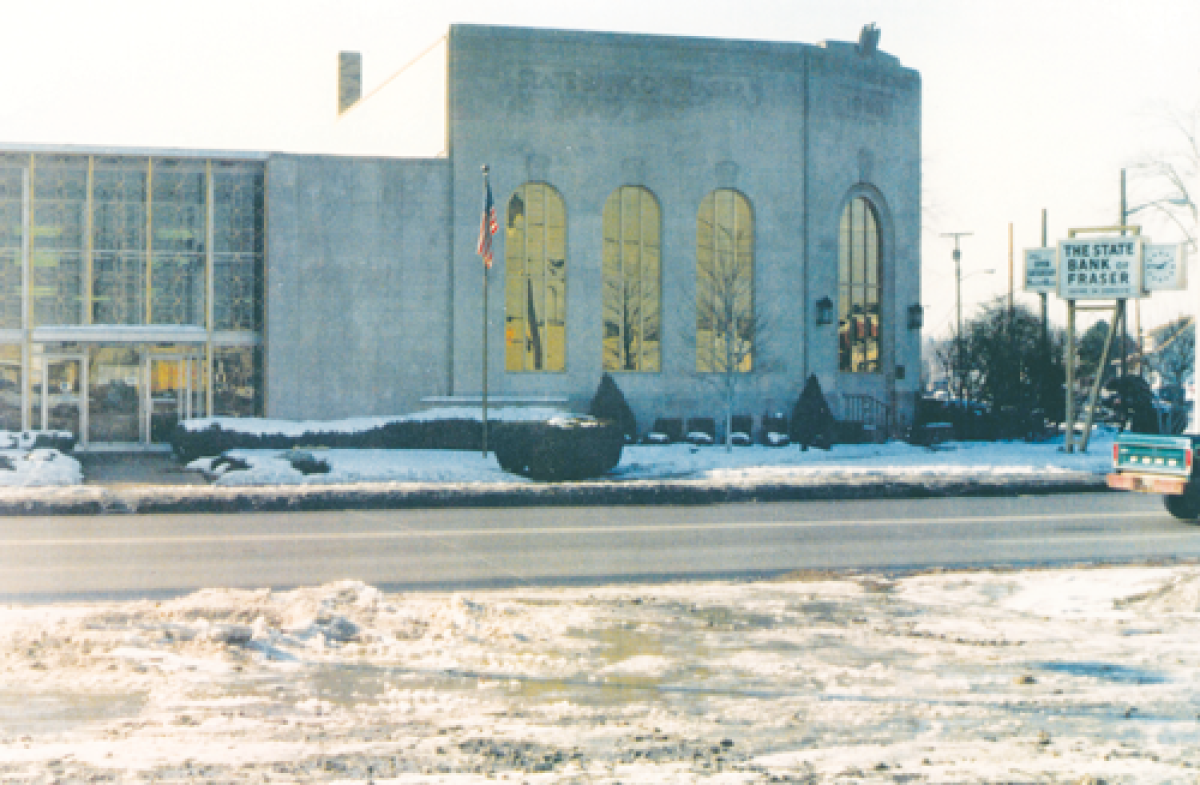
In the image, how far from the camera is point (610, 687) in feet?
21.9

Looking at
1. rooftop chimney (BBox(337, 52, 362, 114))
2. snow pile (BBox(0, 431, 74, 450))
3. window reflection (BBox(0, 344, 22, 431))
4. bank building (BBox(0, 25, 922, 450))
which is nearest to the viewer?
snow pile (BBox(0, 431, 74, 450))

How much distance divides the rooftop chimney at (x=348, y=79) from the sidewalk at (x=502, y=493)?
27.2 m

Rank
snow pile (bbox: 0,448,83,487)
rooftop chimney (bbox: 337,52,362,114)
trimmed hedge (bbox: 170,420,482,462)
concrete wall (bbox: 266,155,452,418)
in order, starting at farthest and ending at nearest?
rooftop chimney (bbox: 337,52,362,114) → concrete wall (bbox: 266,155,452,418) → trimmed hedge (bbox: 170,420,482,462) → snow pile (bbox: 0,448,83,487)

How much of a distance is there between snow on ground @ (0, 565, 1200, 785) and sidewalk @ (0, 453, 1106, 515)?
8578 millimetres

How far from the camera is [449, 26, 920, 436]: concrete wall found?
31188mm

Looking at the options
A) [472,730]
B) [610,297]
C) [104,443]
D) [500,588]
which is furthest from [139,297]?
[472,730]

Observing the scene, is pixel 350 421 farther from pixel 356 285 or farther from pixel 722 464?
pixel 722 464

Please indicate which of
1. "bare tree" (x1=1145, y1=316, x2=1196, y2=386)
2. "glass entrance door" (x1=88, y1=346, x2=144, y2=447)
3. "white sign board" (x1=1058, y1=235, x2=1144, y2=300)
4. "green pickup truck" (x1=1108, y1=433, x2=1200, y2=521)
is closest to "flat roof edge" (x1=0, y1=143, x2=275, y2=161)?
"glass entrance door" (x1=88, y1=346, x2=144, y2=447)

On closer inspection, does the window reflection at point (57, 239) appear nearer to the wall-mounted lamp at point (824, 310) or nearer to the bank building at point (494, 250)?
the bank building at point (494, 250)

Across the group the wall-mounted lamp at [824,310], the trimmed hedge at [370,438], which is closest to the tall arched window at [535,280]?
the trimmed hedge at [370,438]

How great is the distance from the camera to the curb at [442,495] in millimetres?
17234

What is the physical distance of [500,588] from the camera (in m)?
10.5

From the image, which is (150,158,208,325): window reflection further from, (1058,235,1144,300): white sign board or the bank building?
(1058,235,1144,300): white sign board

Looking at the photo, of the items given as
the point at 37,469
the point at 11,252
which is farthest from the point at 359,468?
the point at 11,252
